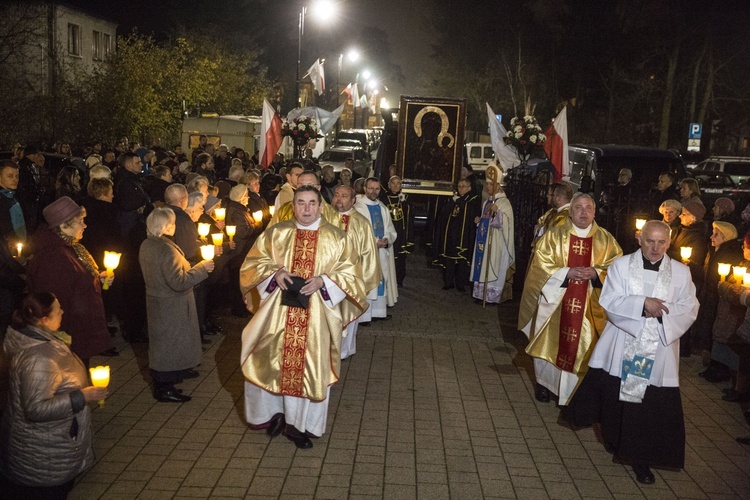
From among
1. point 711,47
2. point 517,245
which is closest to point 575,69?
point 711,47

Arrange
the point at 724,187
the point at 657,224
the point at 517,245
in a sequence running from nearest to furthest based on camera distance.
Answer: the point at 657,224 → the point at 517,245 → the point at 724,187

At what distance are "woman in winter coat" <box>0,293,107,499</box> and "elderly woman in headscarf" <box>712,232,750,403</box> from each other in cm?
563

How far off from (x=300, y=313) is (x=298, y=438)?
99 centimetres

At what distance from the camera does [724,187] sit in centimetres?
2616

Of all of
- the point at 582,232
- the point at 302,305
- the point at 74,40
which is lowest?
the point at 302,305

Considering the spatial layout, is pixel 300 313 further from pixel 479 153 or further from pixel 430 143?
pixel 479 153

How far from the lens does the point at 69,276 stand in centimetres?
657

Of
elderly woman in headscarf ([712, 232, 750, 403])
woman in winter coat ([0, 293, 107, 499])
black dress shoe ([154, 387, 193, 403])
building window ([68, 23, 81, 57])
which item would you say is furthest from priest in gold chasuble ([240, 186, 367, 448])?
building window ([68, 23, 81, 57])

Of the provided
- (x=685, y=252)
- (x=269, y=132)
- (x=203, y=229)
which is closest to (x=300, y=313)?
(x=203, y=229)

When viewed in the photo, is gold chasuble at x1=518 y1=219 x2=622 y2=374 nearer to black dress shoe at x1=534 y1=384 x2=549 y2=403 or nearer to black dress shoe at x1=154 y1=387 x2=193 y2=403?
black dress shoe at x1=534 y1=384 x2=549 y2=403

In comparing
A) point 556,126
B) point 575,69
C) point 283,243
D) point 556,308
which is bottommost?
point 556,308

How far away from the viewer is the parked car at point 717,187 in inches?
1001

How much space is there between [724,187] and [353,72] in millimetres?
74310

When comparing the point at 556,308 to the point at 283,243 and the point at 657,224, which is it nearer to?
the point at 657,224
